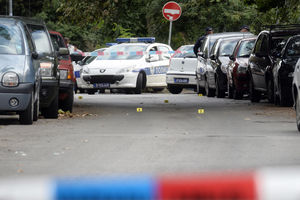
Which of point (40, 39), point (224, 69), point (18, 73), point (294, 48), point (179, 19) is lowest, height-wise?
point (179, 19)

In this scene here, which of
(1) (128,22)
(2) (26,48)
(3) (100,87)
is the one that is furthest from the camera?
(1) (128,22)

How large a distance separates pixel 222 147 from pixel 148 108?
8970 mm

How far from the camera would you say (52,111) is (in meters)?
14.6

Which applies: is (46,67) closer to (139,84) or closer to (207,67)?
(207,67)

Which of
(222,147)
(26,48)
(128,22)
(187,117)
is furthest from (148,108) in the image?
(128,22)

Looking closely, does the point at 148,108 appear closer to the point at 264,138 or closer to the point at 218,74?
the point at 218,74

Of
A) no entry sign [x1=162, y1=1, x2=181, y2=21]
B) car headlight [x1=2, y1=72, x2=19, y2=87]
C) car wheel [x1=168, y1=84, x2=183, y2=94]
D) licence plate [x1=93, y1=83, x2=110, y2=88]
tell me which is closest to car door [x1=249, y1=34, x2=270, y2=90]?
licence plate [x1=93, y1=83, x2=110, y2=88]

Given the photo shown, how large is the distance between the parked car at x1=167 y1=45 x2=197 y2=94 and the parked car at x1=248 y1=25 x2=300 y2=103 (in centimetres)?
761

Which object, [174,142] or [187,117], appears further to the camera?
[187,117]

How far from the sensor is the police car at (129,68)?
26.6 m

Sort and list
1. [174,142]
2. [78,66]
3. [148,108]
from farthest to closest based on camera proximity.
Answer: [78,66] → [148,108] → [174,142]

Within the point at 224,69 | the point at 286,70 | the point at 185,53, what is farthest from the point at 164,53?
the point at 286,70

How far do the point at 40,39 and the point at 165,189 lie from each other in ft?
40.8

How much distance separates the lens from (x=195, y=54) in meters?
28.4
